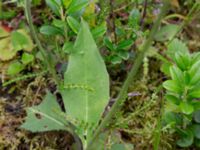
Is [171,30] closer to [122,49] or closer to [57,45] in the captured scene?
[122,49]

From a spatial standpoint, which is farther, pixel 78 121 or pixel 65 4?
pixel 65 4

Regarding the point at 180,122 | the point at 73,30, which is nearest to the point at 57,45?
the point at 73,30

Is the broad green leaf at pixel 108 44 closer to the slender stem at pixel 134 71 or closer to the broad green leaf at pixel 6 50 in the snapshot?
the slender stem at pixel 134 71

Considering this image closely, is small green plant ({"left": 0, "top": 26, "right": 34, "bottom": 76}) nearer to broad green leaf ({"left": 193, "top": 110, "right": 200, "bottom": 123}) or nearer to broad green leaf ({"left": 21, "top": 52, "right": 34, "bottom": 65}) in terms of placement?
broad green leaf ({"left": 21, "top": 52, "right": 34, "bottom": 65})

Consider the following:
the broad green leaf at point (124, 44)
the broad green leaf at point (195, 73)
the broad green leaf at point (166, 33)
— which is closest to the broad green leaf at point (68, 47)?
the broad green leaf at point (124, 44)

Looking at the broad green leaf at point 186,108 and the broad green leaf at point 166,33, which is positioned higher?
the broad green leaf at point 166,33

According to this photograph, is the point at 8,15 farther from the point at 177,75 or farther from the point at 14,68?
the point at 177,75
